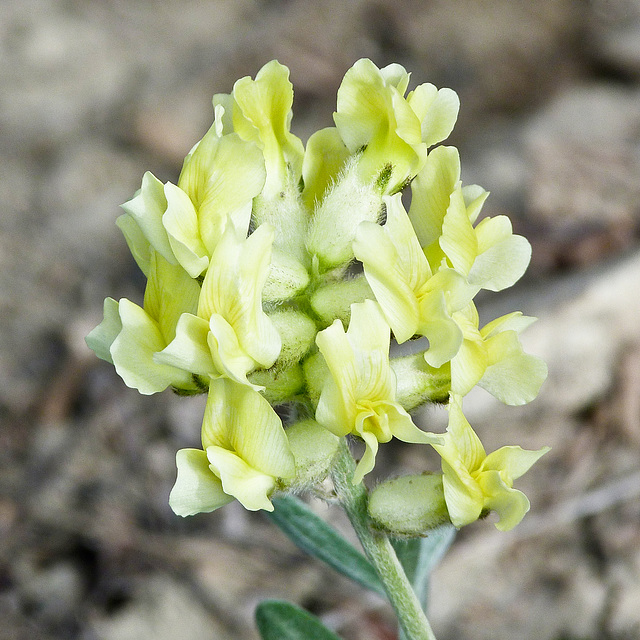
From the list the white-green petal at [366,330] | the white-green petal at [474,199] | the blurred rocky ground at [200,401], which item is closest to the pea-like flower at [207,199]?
the white-green petal at [366,330]

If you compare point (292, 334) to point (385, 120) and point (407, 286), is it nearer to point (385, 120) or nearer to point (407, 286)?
point (407, 286)

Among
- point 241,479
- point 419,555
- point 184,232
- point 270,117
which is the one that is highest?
point 270,117

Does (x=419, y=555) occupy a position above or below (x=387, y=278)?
below

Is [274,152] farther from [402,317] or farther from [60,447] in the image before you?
[60,447]

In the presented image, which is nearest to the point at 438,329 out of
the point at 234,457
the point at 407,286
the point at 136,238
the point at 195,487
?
the point at 407,286

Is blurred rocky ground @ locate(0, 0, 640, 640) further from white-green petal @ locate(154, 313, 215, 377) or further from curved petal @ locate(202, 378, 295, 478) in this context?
white-green petal @ locate(154, 313, 215, 377)

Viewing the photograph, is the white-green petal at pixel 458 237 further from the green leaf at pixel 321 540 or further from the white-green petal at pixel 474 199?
the green leaf at pixel 321 540

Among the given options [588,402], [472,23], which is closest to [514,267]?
[588,402]
